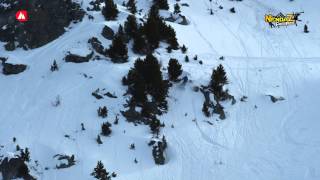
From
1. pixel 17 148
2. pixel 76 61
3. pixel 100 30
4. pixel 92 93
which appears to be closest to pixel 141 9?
pixel 100 30

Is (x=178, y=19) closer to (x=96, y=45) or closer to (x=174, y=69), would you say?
(x=96, y=45)

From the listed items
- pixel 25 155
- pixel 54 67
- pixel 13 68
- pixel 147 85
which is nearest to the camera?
pixel 25 155

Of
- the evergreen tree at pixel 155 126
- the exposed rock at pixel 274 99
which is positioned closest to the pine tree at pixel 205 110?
the evergreen tree at pixel 155 126

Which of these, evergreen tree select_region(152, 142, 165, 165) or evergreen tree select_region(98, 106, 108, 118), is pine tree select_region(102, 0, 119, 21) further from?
evergreen tree select_region(152, 142, 165, 165)

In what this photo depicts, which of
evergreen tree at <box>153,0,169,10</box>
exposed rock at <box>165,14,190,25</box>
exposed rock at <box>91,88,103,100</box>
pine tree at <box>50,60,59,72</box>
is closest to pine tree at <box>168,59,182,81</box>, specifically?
exposed rock at <box>91,88,103,100</box>

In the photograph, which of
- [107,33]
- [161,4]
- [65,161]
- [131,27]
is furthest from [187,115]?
[161,4]

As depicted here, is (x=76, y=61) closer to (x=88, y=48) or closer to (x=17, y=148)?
(x=88, y=48)
